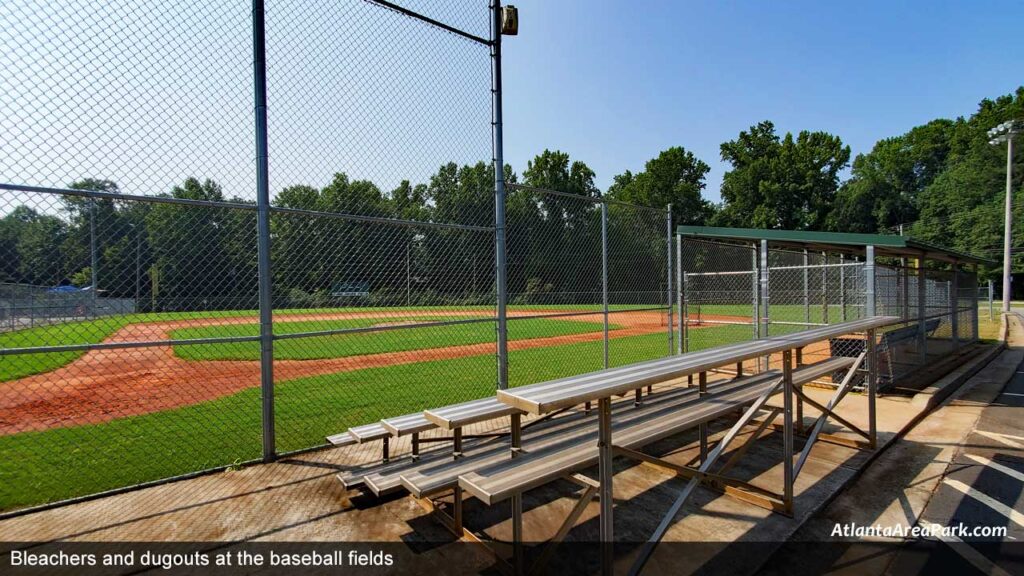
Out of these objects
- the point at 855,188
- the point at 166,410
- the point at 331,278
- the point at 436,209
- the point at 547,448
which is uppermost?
the point at 855,188

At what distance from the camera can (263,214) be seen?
400 cm

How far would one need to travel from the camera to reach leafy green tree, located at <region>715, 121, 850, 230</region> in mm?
48250

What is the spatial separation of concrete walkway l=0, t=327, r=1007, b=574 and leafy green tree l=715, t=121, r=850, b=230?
50.8 m

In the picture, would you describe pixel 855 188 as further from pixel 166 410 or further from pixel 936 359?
pixel 166 410

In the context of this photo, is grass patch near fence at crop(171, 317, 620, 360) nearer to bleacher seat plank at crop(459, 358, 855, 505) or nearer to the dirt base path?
the dirt base path

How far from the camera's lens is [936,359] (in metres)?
9.80

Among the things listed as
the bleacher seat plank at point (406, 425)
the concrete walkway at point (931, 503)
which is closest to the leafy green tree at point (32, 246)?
the bleacher seat plank at point (406, 425)

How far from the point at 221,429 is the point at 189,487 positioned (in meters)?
2.34

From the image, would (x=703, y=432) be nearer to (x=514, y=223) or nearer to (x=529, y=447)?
(x=529, y=447)

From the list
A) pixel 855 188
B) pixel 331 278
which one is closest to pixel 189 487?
pixel 331 278

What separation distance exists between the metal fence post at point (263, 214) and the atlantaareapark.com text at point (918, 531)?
460 cm

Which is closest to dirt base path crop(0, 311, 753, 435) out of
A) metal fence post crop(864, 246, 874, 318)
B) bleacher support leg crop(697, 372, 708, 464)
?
bleacher support leg crop(697, 372, 708, 464)

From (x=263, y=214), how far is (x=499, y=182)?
99.0 inches

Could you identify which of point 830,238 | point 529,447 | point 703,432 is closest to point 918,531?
point 703,432
